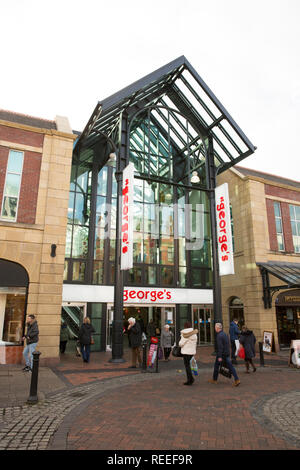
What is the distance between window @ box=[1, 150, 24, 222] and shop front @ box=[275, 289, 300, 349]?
13.5 metres

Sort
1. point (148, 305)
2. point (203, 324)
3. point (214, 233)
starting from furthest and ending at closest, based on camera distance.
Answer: point (203, 324)
point (148, 305)
point (214, 233)

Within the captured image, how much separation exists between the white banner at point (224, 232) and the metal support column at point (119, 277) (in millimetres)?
4919

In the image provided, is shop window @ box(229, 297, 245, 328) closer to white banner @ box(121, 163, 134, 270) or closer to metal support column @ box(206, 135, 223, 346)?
metal support column @ box(206, 135, 223, 346)

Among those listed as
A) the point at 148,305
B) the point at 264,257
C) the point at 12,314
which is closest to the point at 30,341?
the point at 12,314

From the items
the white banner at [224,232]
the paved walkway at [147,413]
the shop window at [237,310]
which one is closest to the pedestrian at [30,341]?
the paved walkway at [147,413]

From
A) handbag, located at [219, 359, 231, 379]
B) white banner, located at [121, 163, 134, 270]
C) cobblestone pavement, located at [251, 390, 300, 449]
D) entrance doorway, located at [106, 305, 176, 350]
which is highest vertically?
white banner, located at [121, 163, 134, 270]

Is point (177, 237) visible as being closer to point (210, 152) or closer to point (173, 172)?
point (173, 172)

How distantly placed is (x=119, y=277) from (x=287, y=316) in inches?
403

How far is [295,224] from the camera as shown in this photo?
1847 cm

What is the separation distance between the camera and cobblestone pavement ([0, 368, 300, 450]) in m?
4.16

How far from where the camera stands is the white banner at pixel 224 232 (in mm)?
13875

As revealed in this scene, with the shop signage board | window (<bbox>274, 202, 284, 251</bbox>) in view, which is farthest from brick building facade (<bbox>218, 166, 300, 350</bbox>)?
the shop signage board

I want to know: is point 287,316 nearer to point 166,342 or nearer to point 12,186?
point 166,342

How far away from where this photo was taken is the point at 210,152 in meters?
16.3
